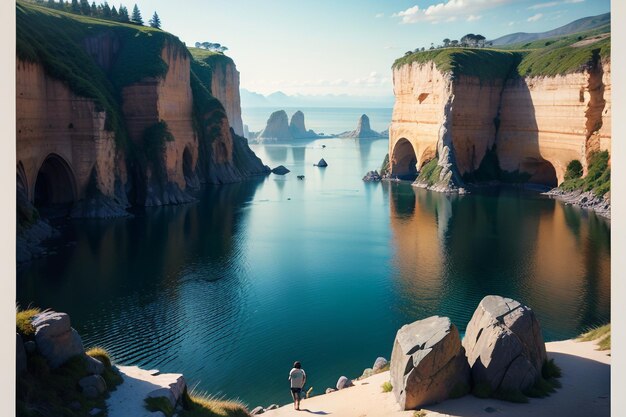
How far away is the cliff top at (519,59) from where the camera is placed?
194 ft

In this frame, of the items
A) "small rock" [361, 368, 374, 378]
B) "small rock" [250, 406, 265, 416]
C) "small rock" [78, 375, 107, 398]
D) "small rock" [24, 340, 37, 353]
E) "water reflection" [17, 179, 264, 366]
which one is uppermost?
"small rock" [24, 340, 37, 353]

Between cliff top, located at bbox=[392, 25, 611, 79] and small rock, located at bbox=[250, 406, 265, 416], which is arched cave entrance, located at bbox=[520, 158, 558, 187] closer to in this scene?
cliff top, located at bbox=[392, 25, 611, 79]

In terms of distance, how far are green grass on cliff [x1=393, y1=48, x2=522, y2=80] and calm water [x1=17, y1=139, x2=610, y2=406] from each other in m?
18.0

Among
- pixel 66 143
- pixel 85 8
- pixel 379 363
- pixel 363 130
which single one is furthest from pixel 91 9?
pixel 363 130

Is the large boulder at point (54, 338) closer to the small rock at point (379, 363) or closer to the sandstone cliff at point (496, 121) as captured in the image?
the small rock at point (379, 363)

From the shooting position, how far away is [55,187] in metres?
47.6

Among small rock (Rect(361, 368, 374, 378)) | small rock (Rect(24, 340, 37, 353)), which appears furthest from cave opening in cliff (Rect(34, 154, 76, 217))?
small rock (Rect(24, 340, 37, 353))

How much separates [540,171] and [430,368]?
5500 cm

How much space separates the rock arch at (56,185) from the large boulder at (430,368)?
38322mm

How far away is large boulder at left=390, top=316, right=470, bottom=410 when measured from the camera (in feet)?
47.5

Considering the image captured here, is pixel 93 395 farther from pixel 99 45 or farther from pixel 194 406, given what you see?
pixel 99 45

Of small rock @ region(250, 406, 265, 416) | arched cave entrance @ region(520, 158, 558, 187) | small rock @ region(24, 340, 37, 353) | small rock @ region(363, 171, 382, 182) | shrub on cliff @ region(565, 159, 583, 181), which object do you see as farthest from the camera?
small rock @ region(363, 171, 382, 182)

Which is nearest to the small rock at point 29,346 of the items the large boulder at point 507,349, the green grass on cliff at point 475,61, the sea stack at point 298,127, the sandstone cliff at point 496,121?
the large boulder at point 507,349

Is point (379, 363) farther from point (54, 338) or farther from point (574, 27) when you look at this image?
point (574, 27)
